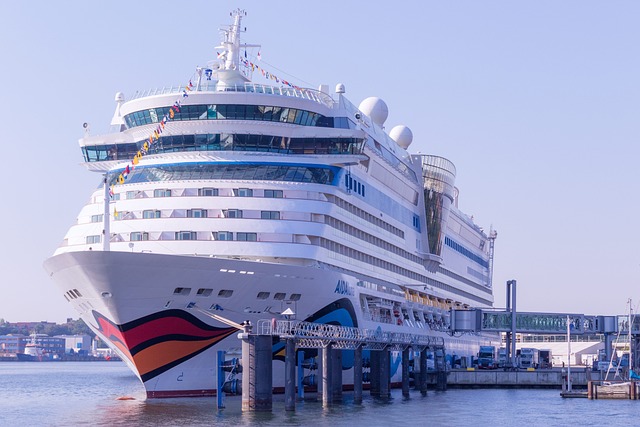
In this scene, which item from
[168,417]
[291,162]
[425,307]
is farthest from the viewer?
[425,307]

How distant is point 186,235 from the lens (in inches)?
1874

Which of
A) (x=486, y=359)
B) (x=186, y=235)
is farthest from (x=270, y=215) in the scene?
(x=486, y=359)

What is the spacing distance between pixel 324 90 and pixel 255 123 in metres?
9.73

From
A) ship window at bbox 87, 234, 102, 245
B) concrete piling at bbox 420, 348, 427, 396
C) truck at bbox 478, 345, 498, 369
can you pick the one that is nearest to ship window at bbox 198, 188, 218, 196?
ship window at bbox 87, 234, 102, 245

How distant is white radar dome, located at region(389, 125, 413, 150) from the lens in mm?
77312

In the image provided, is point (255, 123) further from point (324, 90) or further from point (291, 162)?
point (324, 90)

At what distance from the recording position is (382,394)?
172 feet

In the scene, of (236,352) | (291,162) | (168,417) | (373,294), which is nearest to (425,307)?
(373,294)

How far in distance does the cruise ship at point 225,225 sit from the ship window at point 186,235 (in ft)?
0.15

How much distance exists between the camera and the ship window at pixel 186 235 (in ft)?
156

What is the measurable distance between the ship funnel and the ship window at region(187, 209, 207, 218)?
26.8 m

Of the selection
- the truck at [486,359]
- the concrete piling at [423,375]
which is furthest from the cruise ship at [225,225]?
the truck at [486,359]

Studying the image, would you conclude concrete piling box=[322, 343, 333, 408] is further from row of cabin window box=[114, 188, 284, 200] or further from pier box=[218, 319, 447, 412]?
row of cabin window box=[114, 188, 284, 200]

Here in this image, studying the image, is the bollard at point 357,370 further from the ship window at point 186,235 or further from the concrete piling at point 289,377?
the ship window at point 186,235
